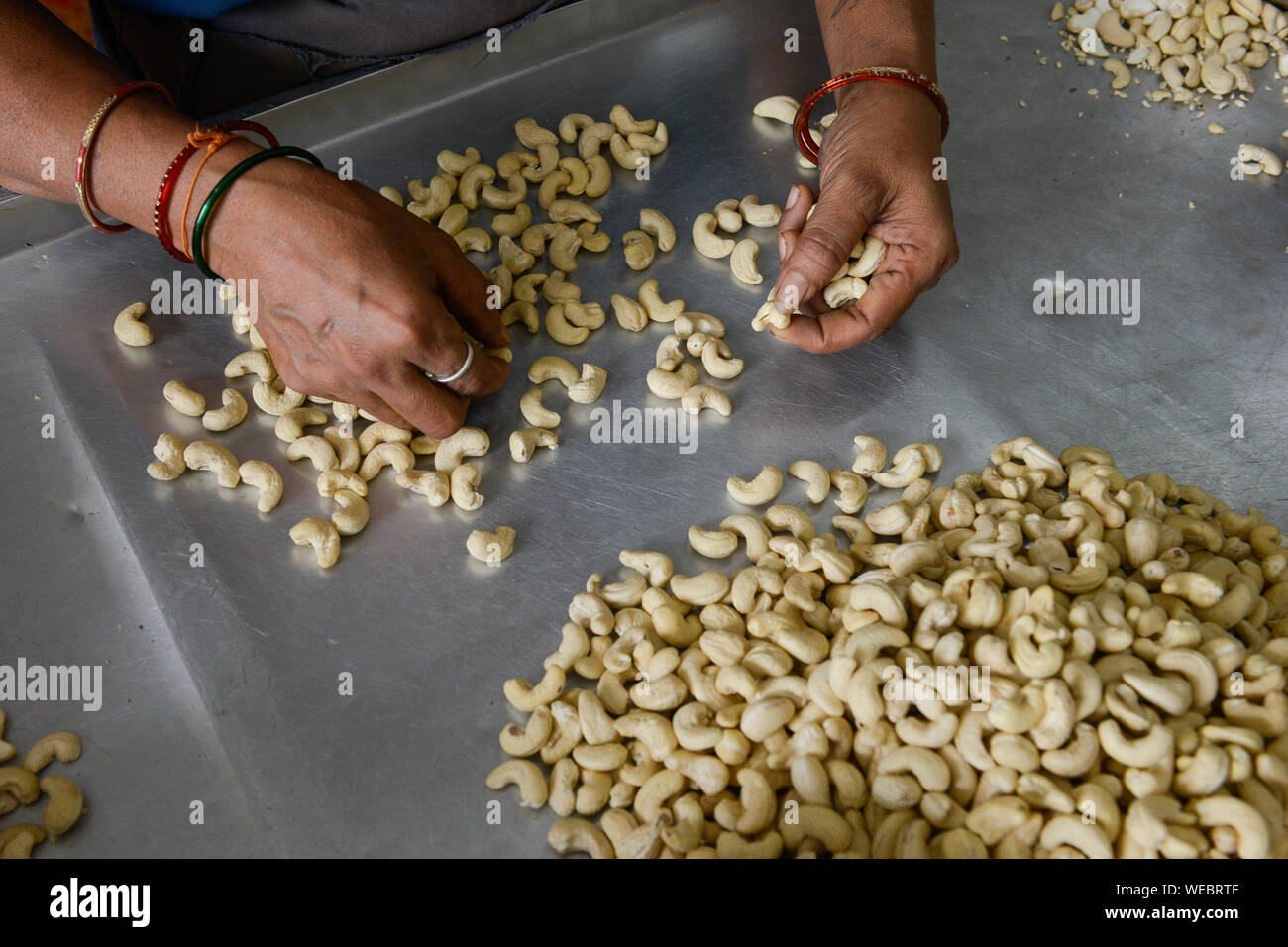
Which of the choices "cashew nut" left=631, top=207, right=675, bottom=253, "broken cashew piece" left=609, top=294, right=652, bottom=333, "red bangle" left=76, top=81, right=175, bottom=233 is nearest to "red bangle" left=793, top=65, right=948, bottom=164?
"cashew nut" left=631, top=207, right=675, bottom=253

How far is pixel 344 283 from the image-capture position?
1.03 meters

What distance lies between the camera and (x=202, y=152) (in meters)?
1.09

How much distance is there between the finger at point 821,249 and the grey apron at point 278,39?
2.06 feet

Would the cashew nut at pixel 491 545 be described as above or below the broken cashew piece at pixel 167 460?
below

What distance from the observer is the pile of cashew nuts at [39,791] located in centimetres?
96

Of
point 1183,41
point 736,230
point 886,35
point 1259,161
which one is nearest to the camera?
point 886,35

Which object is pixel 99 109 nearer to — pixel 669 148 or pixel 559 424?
pixel 559 424

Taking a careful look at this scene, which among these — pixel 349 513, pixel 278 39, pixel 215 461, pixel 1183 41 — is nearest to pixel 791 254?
pixel 349 513

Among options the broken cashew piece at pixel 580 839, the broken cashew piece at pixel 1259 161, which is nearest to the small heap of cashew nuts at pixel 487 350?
the broken cashew piece at pixel 580 839

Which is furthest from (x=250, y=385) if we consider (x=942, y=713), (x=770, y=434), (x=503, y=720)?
(x=942, y=713)

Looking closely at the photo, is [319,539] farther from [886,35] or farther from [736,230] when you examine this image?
[886,35]

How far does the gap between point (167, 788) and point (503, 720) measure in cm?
33

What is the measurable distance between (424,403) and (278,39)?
0.71 metres

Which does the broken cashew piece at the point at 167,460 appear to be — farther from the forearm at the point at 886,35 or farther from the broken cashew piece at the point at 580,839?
the forearm at the point at 886,35
